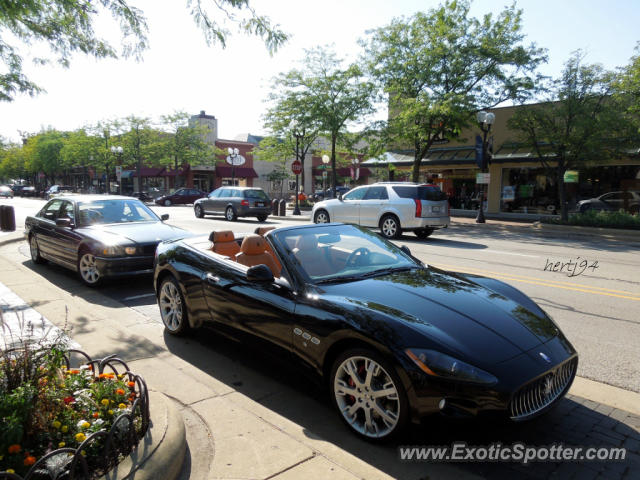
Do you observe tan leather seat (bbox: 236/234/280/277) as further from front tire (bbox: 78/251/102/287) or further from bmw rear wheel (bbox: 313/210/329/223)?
bmw rear wheel (bbox: 313/210/329/223)

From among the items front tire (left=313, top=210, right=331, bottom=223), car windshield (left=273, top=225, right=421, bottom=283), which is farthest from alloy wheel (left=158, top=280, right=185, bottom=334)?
front tire (left=313, top=210, right=331, bottom=223)

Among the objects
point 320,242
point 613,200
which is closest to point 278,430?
point 320,242

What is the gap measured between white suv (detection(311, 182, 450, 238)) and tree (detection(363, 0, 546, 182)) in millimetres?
6608

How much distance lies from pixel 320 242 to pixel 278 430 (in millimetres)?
1737

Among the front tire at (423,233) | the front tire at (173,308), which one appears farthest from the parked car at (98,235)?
the front tire at (423,233)

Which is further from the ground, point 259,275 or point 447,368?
point 259,275

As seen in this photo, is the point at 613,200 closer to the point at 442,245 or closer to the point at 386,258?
the point at 442,245

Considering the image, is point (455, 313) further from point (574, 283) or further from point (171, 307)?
point (574, 283)

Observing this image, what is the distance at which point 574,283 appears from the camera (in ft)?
25.8

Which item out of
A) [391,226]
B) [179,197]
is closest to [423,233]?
[391,226]

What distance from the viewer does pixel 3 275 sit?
805 centimetres

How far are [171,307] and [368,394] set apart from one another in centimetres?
296

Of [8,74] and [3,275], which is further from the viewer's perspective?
Answer: [8,74]

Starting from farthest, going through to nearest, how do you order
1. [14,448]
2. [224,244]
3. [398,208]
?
[398,208]
[224,244]
[14,448]
